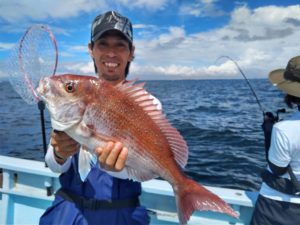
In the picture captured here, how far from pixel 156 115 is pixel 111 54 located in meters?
0.87

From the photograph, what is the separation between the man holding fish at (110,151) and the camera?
195 centimetres

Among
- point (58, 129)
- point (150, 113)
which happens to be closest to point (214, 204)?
point (150, 113)

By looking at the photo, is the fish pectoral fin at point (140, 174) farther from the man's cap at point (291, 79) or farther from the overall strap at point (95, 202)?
the man's cap at point (291, 79)

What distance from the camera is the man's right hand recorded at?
211cm

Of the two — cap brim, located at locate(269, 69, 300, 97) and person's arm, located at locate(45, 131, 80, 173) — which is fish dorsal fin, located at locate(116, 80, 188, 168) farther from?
cap brim, located at locate(269, 69, 300, 97)

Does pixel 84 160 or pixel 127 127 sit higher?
pixel 127 127

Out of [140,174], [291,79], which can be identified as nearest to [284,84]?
[291,79]

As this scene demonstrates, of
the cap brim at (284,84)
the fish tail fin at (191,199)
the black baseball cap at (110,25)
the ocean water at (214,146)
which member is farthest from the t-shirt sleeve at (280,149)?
the ocean water at (214,146)

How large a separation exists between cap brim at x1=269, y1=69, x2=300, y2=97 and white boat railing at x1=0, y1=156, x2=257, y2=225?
1287mm

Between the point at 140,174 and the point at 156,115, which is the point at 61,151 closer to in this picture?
the point at 140,174

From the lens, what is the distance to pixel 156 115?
2.13 metres

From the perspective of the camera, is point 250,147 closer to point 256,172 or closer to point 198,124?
point 256,172

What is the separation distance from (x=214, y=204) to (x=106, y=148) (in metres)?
0.85

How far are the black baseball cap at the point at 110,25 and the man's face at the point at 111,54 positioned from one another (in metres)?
0.04
